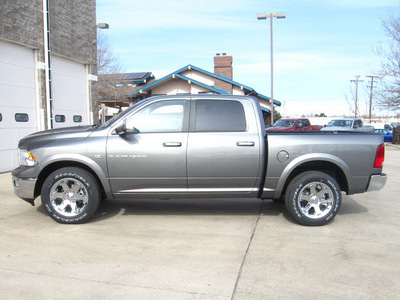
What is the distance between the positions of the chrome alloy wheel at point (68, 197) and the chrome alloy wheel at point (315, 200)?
10.3ft

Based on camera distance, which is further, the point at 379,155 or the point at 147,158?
the point at 379,155

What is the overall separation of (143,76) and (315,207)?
125 ft

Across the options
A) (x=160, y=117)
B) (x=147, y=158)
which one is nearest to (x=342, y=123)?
(x=160, y=117)

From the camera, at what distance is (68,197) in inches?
206

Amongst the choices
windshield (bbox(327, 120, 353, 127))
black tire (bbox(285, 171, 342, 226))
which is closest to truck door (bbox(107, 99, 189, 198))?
black tire (bbox(285, 171, 342, 226))

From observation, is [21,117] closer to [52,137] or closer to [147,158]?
[52,137]

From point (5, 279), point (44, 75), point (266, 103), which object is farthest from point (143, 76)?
point (5, 279)

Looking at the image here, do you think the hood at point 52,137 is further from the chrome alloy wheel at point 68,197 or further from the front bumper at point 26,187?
the chrome alloy wheel at point 68,197

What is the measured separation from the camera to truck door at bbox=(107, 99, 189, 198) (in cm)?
513

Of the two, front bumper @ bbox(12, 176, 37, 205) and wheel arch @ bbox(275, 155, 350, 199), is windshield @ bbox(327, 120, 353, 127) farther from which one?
front bumper @ bbox(12, 176, 37, 205)

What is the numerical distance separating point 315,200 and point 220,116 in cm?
186

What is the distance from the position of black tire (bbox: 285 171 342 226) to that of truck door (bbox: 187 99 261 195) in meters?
0.62

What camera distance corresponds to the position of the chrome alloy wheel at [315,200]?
5289 millimetres

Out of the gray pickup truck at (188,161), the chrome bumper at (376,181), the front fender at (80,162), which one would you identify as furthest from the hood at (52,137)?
the chrome bumper at (376,181)
